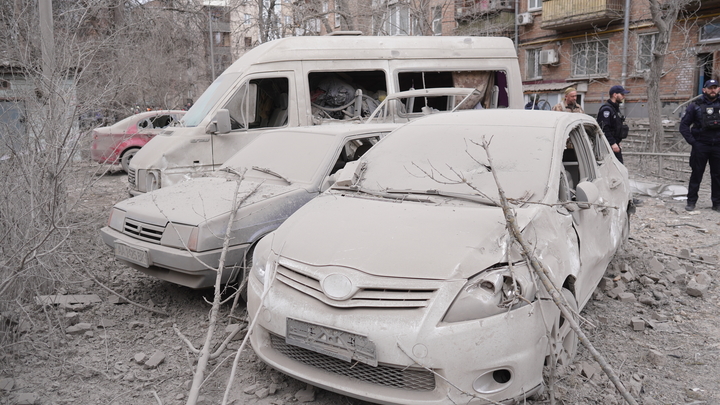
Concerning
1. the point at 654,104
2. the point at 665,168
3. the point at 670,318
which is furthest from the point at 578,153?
the point at 654,104

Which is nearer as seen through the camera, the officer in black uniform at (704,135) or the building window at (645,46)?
the officer in black uniform at (704,135)

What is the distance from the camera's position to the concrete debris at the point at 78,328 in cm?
427

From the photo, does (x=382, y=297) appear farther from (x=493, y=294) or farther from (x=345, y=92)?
(x=345, y=92)

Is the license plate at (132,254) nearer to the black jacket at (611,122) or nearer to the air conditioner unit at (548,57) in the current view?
the black jacket at (611,122)

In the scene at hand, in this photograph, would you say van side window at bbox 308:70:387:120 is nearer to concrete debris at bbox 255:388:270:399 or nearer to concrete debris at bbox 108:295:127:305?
concrete debris at bbox 108:295:127:305

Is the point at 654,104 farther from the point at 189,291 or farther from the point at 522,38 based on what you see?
the point at 522,38

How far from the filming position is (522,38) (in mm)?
28938

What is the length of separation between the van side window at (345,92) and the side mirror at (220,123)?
4.82 ft

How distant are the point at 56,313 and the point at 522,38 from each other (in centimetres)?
2829

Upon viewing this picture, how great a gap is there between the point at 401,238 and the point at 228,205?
1910 millimetres

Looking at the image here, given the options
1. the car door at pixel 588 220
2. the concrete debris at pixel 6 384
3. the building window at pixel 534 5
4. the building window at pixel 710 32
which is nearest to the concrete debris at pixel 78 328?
the concrete debris at pixel 6 384

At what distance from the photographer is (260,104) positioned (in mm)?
8266

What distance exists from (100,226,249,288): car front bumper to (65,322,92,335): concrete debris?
0.59 m

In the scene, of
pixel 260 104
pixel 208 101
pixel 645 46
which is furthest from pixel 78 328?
pixel 645 46
